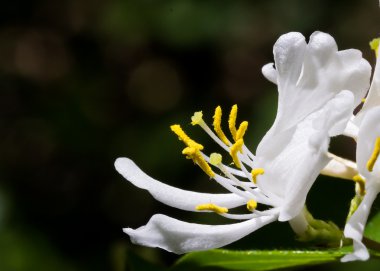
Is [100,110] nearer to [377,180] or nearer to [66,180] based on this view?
[66,180]

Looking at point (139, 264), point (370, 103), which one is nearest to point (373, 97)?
point (370, 103)

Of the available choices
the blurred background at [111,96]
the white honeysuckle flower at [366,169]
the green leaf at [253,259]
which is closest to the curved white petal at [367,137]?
the white honeysuckle flower at [366,169]

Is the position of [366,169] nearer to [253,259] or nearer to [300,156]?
[300,156]

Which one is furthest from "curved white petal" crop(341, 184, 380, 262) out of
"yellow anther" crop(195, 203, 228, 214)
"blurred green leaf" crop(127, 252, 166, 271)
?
"blurred green leaf" crop(127, 252, 166, 271)

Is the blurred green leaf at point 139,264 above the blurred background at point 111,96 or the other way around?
the other way around

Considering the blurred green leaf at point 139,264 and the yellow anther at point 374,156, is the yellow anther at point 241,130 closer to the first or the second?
the yellow anther at point 374,156

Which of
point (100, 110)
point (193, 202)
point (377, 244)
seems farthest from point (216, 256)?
point (100, 110)

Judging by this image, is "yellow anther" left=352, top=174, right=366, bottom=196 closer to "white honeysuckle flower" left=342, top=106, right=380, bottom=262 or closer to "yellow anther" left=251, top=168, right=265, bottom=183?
"white honeysuckle flower" left=342, top=106, right=380, bottom=262
